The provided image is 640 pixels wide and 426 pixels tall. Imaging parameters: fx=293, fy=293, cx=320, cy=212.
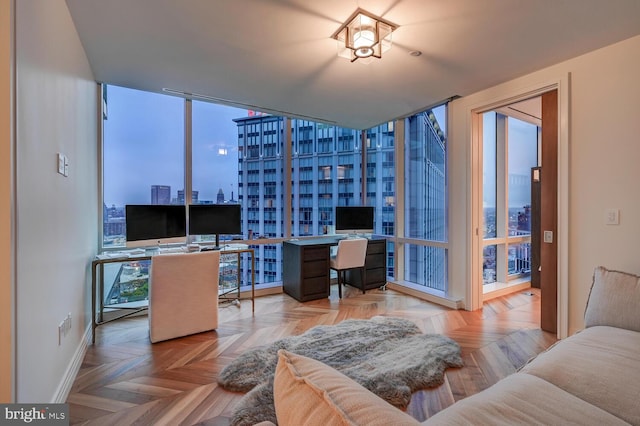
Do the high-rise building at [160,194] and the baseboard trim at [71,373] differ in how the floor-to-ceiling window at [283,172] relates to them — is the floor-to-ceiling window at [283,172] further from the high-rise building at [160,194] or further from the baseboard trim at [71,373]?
the baseboard trim at [71,373]

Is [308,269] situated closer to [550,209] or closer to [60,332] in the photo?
[60,332]

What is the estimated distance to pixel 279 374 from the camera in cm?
72

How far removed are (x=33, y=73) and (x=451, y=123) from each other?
12.3 ft

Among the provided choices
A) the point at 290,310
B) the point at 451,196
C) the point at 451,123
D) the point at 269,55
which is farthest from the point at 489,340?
the point at 269,55

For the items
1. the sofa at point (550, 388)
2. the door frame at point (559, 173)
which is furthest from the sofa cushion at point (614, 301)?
the door frame at point (559, 173)

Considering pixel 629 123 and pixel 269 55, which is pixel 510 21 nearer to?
pixel 629 123

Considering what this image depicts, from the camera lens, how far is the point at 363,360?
2.25 m

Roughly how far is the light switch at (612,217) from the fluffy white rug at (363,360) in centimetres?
159

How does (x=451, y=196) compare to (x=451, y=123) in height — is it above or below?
below

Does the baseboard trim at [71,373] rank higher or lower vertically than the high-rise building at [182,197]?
lower

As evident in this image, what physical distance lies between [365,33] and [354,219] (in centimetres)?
288

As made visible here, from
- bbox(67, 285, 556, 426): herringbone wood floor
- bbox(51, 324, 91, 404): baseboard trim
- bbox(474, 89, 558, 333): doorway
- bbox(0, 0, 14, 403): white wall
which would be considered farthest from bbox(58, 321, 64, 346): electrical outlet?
bbox(474, 89, 558, 333): doorway

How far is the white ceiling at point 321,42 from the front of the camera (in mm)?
1943

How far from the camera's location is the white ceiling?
1943 mm
